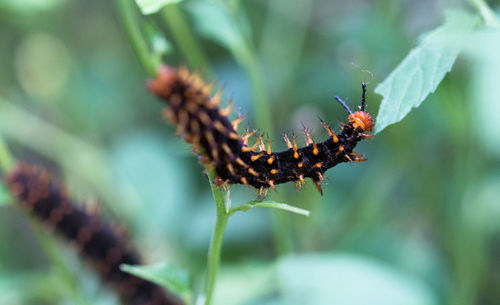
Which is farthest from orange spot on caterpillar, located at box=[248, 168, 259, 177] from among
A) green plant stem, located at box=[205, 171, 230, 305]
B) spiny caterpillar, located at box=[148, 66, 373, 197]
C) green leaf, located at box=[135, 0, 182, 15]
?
green leaf, located at box=[135, 0, 182, 15]

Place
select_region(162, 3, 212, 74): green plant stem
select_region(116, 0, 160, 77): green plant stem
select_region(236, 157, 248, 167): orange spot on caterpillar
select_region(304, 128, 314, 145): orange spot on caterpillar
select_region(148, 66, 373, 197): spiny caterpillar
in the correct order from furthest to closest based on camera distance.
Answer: select_region(162, 3, 212, 74): green plant stem
select_region(304, 128, 314, 145): orange spot on caterpillar
select_region(116, 0, 160, 77): green plant stem
select_region(236, 157, 248, 167): orange spot on caterpillar
select_region(148, 66, 373, 197): spiny caterpillar

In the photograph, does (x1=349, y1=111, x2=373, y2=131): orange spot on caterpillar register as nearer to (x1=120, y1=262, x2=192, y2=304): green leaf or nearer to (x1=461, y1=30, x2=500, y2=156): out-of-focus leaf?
(x1=120, y1=262, x2=192, y2=304): green leaf

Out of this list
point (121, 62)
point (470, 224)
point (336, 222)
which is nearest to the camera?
point (470, 224)

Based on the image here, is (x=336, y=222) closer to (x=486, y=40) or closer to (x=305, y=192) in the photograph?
(x=305, y=192)

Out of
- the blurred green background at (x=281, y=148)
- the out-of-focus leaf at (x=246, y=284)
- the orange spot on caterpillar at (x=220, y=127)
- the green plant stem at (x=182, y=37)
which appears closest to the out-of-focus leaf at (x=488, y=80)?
the blurred green background at (x=281, y=148)

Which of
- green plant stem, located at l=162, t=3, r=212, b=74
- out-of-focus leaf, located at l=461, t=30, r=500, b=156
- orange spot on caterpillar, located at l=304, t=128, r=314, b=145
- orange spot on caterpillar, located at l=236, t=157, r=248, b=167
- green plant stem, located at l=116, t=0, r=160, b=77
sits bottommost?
orange spot on caterpillar, located at l=236, t=157, r=248, b=167

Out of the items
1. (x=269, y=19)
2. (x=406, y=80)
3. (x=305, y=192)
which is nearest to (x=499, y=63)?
(x=406, y=80)

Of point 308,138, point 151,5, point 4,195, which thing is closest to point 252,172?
point 308,138

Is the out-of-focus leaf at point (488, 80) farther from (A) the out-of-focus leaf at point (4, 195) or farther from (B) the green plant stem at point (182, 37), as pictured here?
(A) the out-of-focus leaf at point (4, 195)
